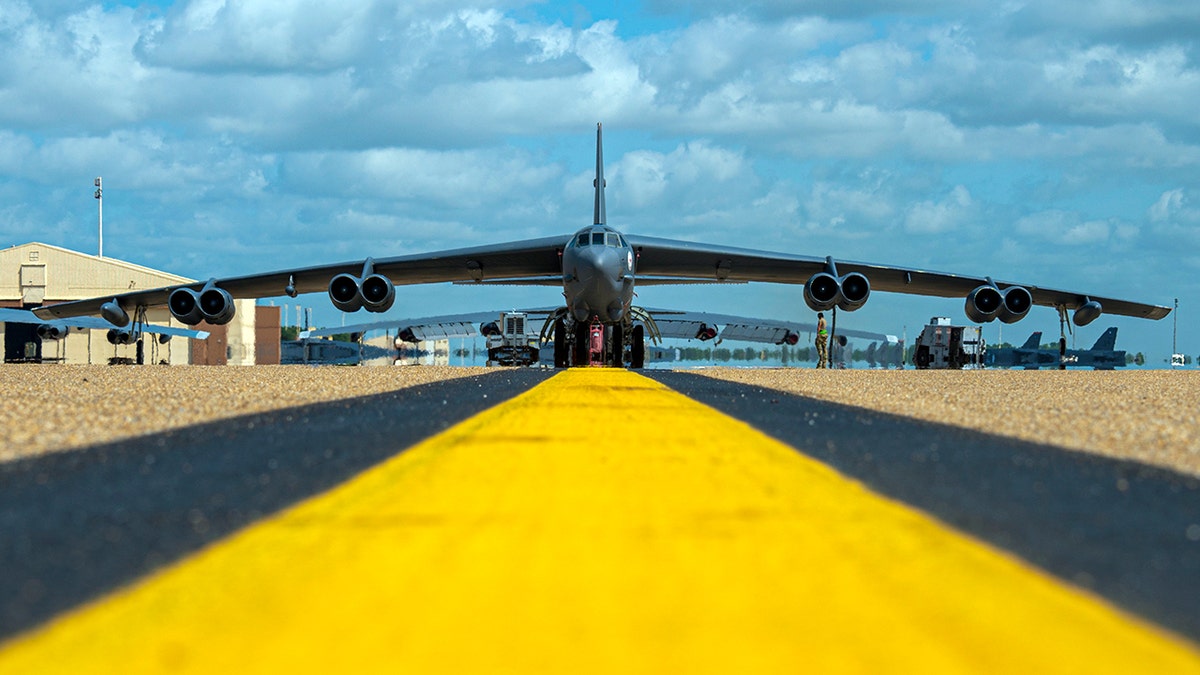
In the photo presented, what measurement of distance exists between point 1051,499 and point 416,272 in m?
25.9

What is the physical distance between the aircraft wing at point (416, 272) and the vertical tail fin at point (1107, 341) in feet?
181

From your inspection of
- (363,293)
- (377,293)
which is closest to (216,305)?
(363,293)

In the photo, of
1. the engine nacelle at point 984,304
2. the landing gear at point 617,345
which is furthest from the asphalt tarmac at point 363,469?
the engine nacelle at point 984,304

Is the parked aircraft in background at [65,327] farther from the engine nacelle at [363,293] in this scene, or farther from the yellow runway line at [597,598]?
the yellow runway line at [597,598]

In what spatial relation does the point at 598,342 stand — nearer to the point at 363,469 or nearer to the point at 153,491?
the point at 363,469

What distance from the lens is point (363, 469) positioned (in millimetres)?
5168

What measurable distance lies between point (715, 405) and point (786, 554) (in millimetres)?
7423

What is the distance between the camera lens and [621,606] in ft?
8.02

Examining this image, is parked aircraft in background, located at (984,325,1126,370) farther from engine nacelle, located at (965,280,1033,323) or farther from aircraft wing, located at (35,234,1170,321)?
engine nacelle, located at (965,280,1033,323)

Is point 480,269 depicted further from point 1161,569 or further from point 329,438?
point 1161,569

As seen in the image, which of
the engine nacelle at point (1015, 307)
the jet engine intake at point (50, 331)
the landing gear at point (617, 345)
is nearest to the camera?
the engine nacelle at point (1015, 307)

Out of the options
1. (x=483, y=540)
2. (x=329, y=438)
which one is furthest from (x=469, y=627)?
(x=329, y=438)

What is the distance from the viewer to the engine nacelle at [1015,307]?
86.2 ft

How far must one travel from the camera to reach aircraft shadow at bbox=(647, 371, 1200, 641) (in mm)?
2975
